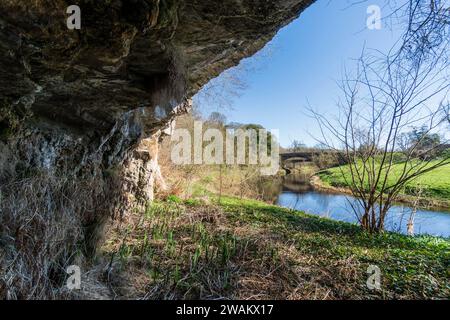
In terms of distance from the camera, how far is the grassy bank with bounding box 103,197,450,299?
284 centimetres

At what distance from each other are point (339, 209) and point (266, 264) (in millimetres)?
10271

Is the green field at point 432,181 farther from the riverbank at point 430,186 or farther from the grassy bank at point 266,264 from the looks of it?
the grassy bank at point 266,264

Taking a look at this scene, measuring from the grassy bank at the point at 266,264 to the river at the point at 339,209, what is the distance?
373cm

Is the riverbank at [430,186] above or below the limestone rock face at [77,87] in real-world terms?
below

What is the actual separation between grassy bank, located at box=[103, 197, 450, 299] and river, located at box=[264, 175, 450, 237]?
3.73 metres

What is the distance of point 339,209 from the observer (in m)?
12.5

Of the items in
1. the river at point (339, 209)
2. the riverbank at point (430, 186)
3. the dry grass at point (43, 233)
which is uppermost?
the dry grass at point (43, 233)

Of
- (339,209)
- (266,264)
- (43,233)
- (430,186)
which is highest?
(43,233)

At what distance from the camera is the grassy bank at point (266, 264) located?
9.31 feet

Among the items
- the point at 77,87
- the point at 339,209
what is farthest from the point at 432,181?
the point at 77,87

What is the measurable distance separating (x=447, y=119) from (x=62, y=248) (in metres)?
7.05

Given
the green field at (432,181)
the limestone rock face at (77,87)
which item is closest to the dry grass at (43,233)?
the limestone rock face at (77,87)

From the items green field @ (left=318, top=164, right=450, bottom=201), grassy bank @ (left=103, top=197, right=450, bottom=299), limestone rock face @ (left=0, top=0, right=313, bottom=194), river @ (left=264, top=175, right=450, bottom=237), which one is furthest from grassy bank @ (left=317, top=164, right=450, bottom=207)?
limestone rock face @ (left=0, top=0, right=313, bottom=194)

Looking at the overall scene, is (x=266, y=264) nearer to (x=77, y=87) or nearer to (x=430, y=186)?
(x=77, y=87)
